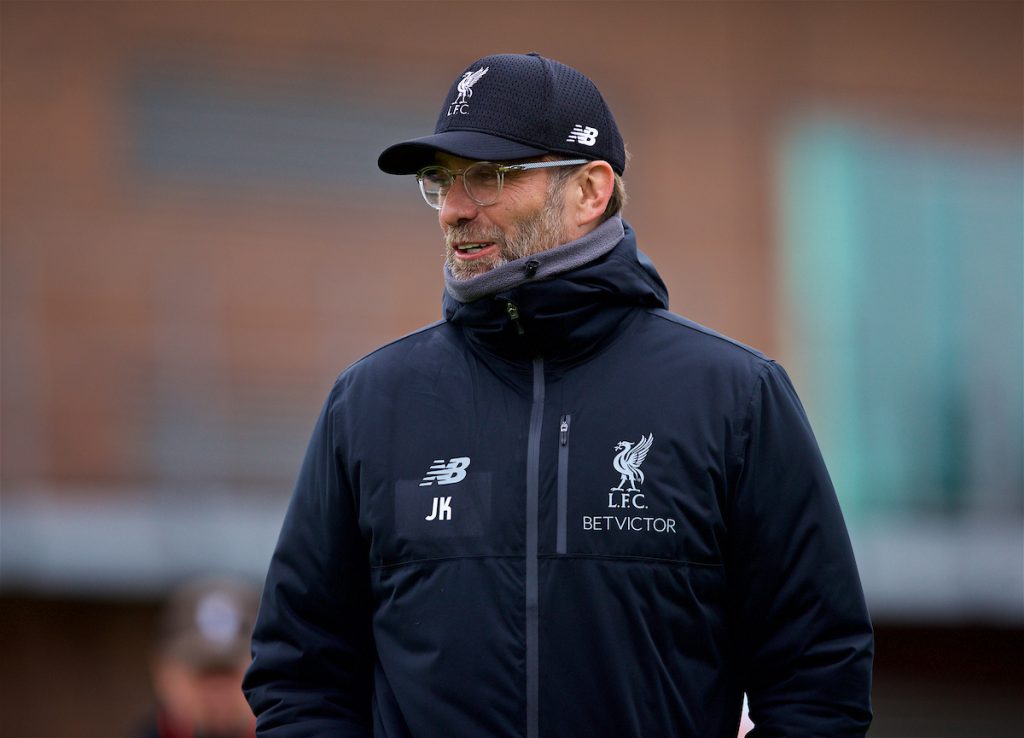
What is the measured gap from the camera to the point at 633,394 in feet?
9.39

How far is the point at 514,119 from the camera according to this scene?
2.95 meters

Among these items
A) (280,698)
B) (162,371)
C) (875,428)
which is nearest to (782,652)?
(280,698)

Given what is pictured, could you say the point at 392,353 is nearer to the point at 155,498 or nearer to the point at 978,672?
the point at 155,498

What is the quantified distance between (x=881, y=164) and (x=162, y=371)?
5798mm

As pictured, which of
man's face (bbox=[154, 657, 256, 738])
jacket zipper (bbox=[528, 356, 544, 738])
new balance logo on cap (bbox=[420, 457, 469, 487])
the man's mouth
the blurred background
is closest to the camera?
jacket zipper (bbox=[528, 356, 544, 738])

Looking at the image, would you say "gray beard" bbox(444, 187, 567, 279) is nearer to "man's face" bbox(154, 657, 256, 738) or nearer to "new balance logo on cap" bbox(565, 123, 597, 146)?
"new balance logo on cap" bbox(565, 123, 597, 146)

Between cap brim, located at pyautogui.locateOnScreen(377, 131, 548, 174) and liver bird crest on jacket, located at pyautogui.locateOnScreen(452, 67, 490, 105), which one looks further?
liver bird crest on jacket, located at pyautogui.locateOnScreen(452, 67, 490, 105)

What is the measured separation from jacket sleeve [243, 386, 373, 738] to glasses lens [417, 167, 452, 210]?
20.3 inches

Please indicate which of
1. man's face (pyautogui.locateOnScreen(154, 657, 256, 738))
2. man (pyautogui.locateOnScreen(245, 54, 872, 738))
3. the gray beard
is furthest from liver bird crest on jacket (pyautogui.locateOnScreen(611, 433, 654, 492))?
man's face (pyautogui.locateOnScreen(154, 657, 256, 738))

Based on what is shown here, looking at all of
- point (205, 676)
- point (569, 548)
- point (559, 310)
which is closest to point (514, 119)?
point (559, 310)

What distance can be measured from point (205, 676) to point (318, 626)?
2.32 meters

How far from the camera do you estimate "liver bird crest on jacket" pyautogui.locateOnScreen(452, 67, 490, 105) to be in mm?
3023

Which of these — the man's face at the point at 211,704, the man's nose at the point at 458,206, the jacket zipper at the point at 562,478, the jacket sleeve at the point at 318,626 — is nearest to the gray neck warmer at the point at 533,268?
the man's nose at the point at 458,206

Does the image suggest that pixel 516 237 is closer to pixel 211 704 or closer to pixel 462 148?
pixel 462 148
